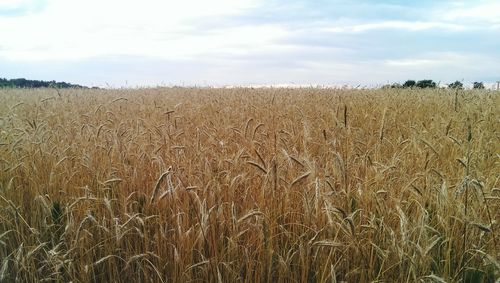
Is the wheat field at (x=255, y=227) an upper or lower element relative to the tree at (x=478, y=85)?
lower

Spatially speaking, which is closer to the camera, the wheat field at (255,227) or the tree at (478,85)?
the wheat field at (255,227)

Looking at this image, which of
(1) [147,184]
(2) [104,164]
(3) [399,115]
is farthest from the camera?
(3) [399,115]

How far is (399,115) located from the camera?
6.37m

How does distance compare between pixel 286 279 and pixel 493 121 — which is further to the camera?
pixel 493 121

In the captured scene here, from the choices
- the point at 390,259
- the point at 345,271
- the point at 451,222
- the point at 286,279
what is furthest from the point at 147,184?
the point at 451,222

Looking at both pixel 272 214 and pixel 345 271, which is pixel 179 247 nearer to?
pixel 272 214

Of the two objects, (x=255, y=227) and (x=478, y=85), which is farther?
(x=478, y=85)

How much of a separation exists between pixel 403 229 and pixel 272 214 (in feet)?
2.55

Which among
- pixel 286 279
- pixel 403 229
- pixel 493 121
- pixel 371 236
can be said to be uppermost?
pixel 493 121

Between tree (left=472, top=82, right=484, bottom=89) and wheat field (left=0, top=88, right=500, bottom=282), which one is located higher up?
tree (left=472, top=82, right=484, bottom=89)

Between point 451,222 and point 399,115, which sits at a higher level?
point 399,115

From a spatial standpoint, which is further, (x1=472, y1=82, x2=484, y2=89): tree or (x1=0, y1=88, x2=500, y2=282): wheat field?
(x1=472, y1=82, x2=484, y2=89): tree

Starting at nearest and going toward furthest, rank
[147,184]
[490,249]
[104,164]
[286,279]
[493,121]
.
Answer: [286,279], [490,249], [147,184], [104,164], [493,121]

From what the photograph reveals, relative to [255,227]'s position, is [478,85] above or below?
above
